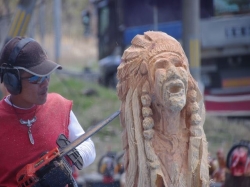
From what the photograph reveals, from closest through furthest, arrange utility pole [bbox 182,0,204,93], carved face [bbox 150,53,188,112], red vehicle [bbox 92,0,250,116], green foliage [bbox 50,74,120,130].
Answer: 1. carved face [bbox 150,53,188,112]
2. utility pole [bbox 182,0,204,93]
3. green foliage [bbox 50,74,120,130]
4. red vehicle [bbox 92,0,250,116]

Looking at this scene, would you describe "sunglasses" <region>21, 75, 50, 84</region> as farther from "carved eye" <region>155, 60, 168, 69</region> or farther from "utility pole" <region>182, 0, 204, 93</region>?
"utility pole" <region>182, 0, 204, 93</region>

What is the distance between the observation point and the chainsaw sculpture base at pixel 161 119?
326 centimetres

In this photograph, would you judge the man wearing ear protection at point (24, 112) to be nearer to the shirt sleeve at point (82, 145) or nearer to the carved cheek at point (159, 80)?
the shirt sleeve at point (82, 145)

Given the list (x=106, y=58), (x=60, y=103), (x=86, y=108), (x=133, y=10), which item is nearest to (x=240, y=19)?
(x=133, y=10)

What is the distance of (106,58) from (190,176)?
42.1 feet

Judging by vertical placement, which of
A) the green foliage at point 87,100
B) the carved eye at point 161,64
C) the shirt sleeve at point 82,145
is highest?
the carved eye at point 161,64

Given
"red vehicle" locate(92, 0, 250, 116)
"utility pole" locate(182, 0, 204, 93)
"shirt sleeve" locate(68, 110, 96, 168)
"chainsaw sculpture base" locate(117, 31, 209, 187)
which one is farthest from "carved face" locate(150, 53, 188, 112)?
"red vehicle" locate(92, 0, 250, 116)

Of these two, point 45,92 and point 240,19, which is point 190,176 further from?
point 240,19

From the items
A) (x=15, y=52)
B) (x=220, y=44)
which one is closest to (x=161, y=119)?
(x=15, y=52)

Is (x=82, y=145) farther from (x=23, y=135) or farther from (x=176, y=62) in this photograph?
(x=176, y=62)

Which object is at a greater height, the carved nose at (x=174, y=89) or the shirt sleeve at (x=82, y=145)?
the carved nose at (x=174, y=89)

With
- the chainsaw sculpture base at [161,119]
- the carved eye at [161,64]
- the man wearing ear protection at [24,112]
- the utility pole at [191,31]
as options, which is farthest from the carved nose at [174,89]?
the utility pole at [191,31]

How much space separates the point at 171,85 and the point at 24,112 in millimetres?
920

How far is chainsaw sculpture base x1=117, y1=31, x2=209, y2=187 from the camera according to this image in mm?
3262
